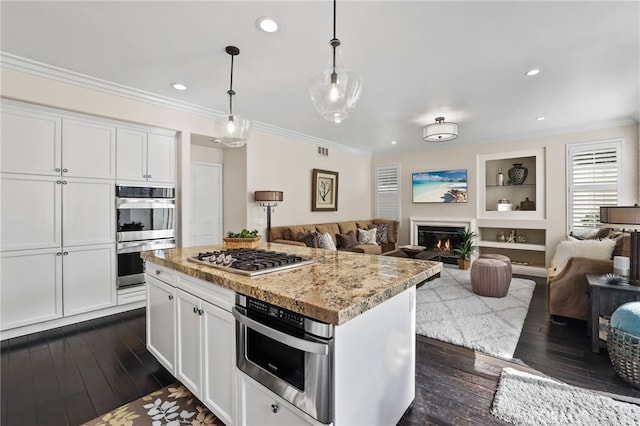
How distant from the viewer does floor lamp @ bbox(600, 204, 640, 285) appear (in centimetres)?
239

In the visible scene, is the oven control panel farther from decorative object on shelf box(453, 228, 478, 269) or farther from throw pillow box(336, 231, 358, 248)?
decorative object on shelf box(453, 228, 478, 269)

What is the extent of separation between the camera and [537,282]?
187 inches

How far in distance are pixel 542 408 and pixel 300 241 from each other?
345cm

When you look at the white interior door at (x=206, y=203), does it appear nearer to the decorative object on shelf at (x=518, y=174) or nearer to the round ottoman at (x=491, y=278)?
the round ottoman at (x=491, y=278)

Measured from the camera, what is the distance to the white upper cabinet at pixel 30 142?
9.05ft

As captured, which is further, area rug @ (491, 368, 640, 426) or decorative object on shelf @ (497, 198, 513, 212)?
decorative object on shelf @ (497, 198, 513, 212)

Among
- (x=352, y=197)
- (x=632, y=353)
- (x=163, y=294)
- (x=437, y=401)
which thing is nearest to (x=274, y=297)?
(x=163, y=294)

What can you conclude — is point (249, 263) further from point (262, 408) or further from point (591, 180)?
point (591, 180)

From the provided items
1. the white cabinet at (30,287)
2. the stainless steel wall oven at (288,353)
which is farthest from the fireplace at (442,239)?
the white cabinet at (30,287)

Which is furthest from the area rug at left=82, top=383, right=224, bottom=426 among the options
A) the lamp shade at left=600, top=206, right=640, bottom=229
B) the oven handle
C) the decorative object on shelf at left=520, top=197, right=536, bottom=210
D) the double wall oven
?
the decorative object on shelf at left=520, top=197, right=536, bottom=210

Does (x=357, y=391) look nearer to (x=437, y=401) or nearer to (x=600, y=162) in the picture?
(x=437, y=401)

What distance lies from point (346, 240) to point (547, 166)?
393 cm

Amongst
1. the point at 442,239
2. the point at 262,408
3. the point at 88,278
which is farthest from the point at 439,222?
the point at 88,278

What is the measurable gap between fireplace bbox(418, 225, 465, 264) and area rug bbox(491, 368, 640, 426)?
4060 mm
